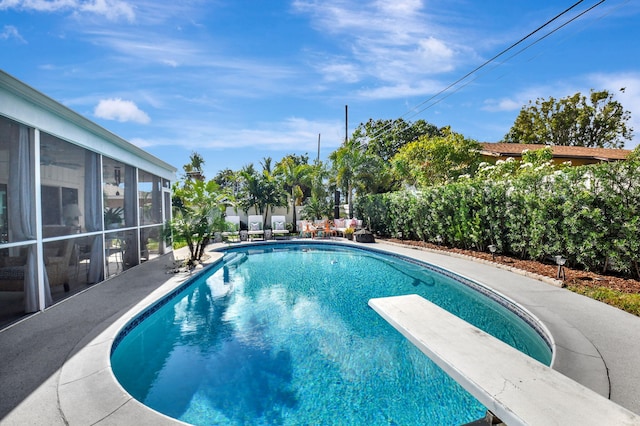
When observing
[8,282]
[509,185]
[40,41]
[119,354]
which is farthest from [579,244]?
[40,41]

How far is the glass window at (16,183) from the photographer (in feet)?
15.6

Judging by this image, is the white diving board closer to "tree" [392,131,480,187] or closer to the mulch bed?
the mulch bed

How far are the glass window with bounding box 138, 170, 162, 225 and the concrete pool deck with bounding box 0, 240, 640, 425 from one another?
3.99 m

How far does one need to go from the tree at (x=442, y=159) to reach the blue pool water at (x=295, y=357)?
38.1ft

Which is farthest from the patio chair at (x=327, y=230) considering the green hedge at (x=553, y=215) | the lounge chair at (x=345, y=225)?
the green hedge at (x=553, y=215)

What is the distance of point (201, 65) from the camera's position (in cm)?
1123

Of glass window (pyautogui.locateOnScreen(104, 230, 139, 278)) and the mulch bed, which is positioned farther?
glass window (pyautogui.locateOnScreen(104, 230, 139, 278))

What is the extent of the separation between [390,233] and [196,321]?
12.8 meters

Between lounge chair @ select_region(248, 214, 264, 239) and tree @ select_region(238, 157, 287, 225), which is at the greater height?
tree @ select_region(238, 157, 287, 225)

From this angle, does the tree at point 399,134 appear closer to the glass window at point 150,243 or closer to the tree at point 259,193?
the tree at point 259,193

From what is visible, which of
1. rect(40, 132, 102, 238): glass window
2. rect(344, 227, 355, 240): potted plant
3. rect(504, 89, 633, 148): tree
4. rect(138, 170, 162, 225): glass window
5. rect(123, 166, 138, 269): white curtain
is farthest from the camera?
rect(504, 89, 633, 148): tree

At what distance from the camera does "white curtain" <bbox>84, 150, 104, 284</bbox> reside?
272 inches

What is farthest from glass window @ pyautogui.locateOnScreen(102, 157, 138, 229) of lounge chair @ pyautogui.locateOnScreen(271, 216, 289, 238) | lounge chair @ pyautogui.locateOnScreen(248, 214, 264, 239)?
lounge chair @ pyautogui.locateOnScreen(271, 216, 289, 238)

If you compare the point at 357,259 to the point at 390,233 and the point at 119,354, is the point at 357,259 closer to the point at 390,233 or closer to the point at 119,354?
the point at 390,233
